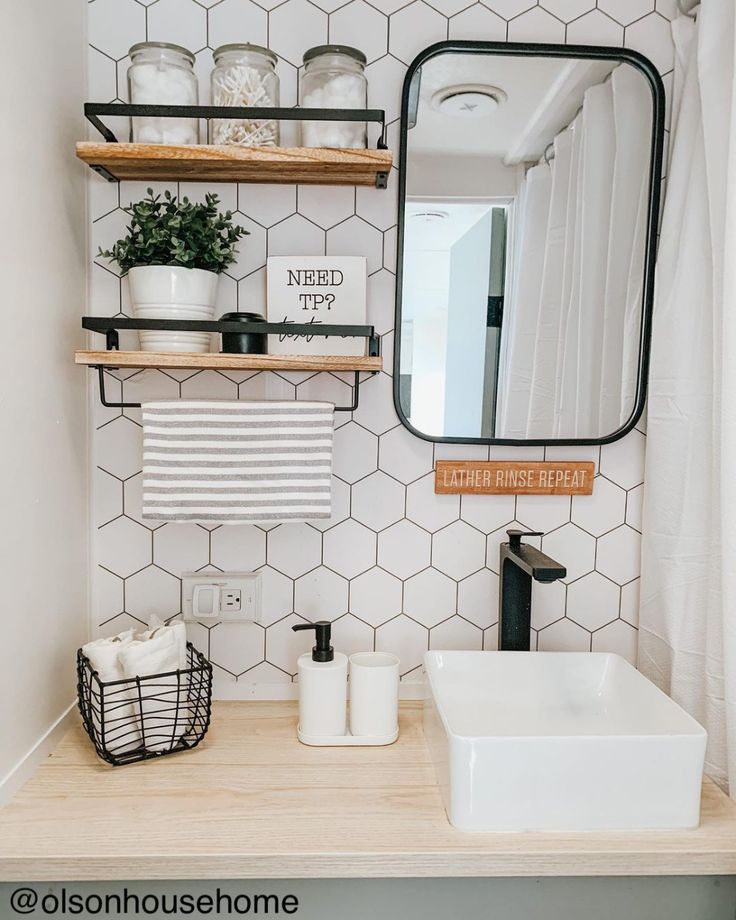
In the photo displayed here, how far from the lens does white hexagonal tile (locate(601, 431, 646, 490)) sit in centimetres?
133

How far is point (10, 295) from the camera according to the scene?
1.00 meters

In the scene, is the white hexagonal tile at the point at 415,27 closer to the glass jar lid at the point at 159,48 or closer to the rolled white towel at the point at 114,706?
the glass jar lid at the point at 159,48

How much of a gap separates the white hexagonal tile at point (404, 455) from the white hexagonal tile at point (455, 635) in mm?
279

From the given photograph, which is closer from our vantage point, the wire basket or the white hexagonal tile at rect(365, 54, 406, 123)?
the wire basket

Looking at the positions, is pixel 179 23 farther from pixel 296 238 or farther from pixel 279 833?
pixel 279 833

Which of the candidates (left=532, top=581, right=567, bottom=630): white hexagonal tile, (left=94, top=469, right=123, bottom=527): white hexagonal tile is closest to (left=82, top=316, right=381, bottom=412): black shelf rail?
(left=94, top=469, right=123, bottom=527): white hexagonal tile

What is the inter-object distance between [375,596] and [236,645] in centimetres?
27

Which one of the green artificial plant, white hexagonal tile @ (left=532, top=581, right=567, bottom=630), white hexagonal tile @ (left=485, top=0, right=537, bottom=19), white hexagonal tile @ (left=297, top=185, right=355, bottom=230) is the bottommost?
white hexagonal tile @ (left=532, top=581, right=567, bottom=630)

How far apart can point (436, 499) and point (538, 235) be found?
0.50 m

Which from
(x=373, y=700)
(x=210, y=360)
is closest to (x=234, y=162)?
(x=210, y=360)

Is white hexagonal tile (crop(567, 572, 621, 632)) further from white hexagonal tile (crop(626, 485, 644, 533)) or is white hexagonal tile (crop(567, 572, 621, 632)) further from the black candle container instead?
the black candle container

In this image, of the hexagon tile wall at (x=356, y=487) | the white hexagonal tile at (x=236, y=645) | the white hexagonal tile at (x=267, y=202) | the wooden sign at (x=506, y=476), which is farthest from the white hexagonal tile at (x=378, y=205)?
the white hexagonal tile at (x=236, y=645)

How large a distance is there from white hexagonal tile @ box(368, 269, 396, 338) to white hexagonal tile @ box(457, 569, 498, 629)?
432 mm

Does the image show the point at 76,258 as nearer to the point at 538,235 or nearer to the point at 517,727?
the point at 538,235
